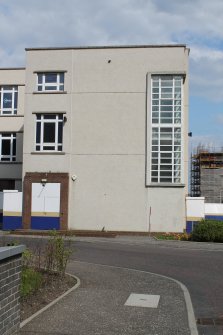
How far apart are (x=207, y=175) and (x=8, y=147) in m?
38.2

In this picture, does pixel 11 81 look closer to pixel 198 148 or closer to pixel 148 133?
pixel 148 133

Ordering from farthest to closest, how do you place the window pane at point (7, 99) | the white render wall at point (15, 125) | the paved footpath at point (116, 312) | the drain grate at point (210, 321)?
1. the window pane at point (7, 99)
2. the white render wall at point (15, 125)
3. the drain grate at point (210, 321)
4. the paved footpath at point (116, 312)

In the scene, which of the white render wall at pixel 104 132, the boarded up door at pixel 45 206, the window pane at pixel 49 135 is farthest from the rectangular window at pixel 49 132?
the boarded up door at pixel 45 206

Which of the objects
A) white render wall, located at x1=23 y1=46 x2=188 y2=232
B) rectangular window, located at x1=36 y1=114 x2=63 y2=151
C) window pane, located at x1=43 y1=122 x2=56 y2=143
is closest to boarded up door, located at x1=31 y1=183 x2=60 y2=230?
white render wall, located at x1=23 y1=46 x2=188 y2=232

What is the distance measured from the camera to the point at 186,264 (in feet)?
52.9

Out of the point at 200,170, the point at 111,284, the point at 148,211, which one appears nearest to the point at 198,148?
the point at 200,170

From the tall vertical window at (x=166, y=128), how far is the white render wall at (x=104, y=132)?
2.05 feet

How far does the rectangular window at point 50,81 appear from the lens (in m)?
31.9

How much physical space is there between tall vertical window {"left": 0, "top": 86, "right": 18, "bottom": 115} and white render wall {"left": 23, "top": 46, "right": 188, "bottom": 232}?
712cm

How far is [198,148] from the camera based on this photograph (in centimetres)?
7650

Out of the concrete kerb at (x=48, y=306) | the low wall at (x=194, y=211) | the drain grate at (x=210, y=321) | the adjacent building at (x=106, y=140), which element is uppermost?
the adjacent building at (x=106, y=140)

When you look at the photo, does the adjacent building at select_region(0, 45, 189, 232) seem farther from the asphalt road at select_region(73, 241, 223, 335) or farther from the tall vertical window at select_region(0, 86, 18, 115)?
the asphalt road at select_region(73, 241, 223, 335)

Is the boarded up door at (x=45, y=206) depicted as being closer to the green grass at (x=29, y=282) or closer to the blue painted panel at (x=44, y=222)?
the blue painted panel at (x=44, y=222)

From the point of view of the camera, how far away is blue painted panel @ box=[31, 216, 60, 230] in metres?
30.7
